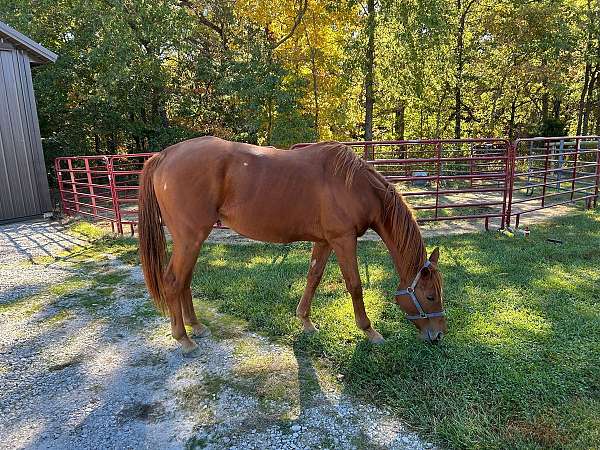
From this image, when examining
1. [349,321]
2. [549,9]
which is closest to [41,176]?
[349,321]

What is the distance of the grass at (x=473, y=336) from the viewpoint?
205 centimetres

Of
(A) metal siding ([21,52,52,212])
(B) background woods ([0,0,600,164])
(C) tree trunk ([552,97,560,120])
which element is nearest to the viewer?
(A) metal siding ([21,52,52,212])

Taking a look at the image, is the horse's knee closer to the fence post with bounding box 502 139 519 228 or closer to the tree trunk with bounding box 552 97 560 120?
the fence post with bounding box 502 139 519 228

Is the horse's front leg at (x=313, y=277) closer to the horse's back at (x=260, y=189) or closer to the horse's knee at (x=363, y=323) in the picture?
the horse's back at (x=260, y=189)

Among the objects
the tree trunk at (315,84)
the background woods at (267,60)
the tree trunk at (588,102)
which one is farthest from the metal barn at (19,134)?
the tree trunk at (588,102)

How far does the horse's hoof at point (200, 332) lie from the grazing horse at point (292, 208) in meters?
0.18

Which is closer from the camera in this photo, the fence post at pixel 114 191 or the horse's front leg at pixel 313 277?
the horse's front leg at pixel 313 277

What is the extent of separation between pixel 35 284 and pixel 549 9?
15.7m

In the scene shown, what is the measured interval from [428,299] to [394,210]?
2.05 feet

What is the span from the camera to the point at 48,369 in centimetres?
272

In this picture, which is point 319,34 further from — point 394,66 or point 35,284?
point 35,284

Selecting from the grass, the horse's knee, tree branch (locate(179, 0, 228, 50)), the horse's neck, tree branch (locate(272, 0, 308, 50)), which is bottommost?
the grass

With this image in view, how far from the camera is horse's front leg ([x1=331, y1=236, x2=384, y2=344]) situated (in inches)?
110

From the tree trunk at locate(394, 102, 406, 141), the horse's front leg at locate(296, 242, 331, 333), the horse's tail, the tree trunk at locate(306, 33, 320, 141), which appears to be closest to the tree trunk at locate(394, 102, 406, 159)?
the tree trunk at locate(394, 102, 406, 141)
